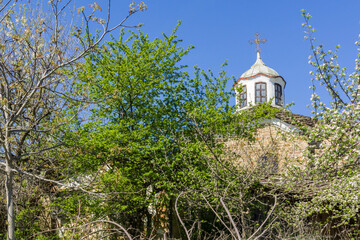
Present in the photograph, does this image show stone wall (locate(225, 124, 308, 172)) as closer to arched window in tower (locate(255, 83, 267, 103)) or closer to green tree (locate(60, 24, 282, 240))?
green tree (locate(60, 24, 282, 240))

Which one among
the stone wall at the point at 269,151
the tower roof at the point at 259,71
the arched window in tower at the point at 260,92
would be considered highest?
the tower roof at the point at 259,71

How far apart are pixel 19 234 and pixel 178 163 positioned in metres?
5.18

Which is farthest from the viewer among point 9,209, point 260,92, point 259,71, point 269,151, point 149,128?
point 259,71

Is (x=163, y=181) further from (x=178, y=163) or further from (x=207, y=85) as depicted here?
(x=207, y=85)

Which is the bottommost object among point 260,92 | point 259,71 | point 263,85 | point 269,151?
point 269,151

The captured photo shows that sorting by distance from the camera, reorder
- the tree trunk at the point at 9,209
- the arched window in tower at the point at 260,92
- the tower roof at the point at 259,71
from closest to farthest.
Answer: the tree trunk at the point at 9,209 → the arched window in tower at the point at 260,92 → the tower roof at the point at 259,71

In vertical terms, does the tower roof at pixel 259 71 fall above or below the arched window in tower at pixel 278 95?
above

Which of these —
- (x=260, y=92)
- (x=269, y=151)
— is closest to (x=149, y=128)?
(x=269, y=151)

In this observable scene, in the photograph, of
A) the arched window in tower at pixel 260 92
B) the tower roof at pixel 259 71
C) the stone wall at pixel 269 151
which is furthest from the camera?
the tower roof at pixel 259 71

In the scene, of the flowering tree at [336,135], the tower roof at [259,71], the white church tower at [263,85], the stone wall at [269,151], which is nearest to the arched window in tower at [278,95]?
the white church tower at [263,85]

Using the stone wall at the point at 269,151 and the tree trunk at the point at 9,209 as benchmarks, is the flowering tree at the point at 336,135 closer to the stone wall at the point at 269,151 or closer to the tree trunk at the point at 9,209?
the stone wall at the point at 269,151

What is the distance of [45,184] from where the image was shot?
12.9 m

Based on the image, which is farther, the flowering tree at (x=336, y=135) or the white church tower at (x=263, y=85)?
the white church tower at (x=263, y=85)

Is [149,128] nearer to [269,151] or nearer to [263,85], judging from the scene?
[269,151]
